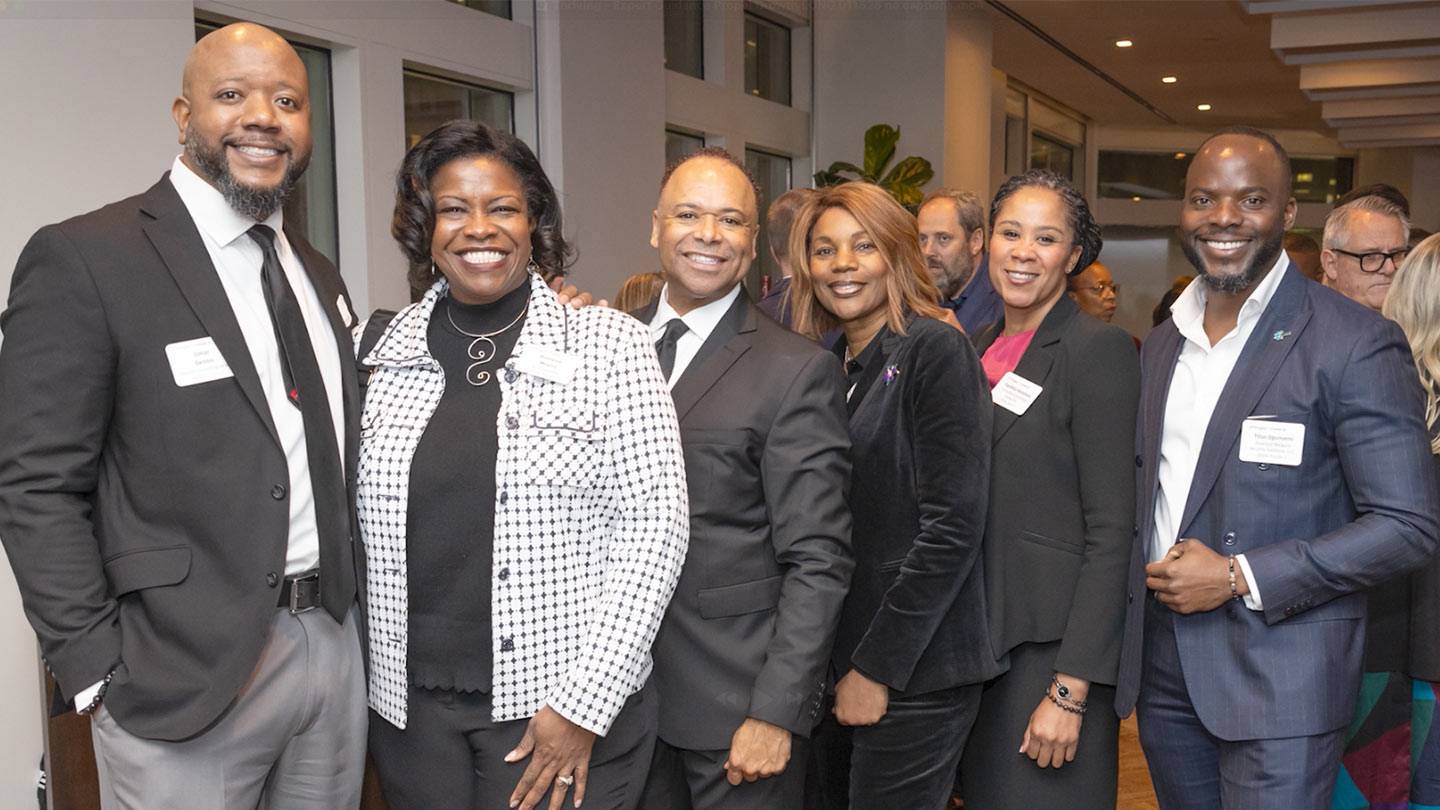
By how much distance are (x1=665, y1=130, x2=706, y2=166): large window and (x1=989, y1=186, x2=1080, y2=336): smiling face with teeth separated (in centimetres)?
597

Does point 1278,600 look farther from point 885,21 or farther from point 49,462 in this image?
point 885,21

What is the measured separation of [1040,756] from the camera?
2.24 m

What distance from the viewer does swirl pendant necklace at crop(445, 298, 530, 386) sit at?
76.3 inches

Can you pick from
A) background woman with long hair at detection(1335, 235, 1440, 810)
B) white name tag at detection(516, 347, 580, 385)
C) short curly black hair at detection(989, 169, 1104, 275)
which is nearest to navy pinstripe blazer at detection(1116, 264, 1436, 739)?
short curly black hair at detection(989, 169, 1104, 275)

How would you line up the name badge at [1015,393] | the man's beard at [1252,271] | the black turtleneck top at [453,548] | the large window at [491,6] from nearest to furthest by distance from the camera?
the black turtleneck top at [453,548], the man's beard at [1252,271], the name badge at [1015,393], the large window at [491,6]

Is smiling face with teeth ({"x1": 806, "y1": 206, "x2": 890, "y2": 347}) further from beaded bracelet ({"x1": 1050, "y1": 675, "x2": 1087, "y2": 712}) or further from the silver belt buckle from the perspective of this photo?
the silver belt buckle

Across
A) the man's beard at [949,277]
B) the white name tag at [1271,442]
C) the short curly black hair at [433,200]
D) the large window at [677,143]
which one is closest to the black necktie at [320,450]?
the short curly black hair at [433,200]

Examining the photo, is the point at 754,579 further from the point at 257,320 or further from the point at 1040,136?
the point at 1040,136

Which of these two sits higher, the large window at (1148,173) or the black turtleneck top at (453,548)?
the large window at (1148,173)

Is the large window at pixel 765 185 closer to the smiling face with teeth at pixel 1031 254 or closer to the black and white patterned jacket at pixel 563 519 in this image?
the smiling face with teeth at pixel 1031 254

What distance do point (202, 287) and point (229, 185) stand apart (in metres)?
0.20

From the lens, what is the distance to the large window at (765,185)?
9.61 m

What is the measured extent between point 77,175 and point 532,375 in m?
2.82

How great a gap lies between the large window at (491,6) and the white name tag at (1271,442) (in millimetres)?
5315
